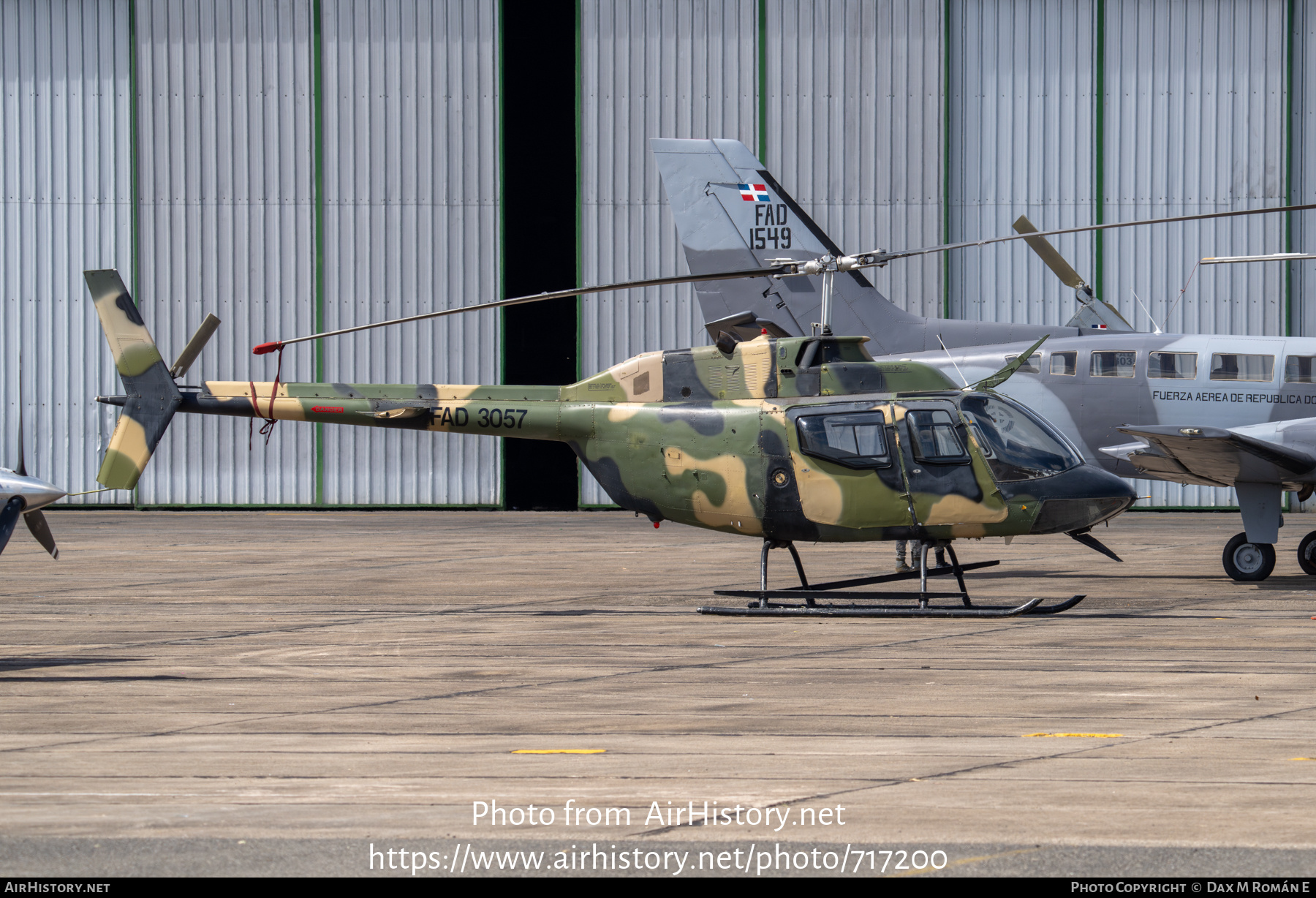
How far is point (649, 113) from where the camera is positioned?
115 ft

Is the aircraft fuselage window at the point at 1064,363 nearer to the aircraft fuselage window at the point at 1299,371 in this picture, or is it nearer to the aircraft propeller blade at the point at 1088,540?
the aircraft fuselage window at the point at 1299,371

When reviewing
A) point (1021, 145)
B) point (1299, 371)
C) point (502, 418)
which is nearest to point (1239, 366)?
point (1299, 371)

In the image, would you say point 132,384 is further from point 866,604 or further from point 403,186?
point 403,186

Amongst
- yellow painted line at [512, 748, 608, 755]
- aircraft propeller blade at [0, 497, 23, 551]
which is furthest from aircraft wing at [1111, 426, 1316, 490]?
aircraft propeller blade at [0, 497, 23, 551]

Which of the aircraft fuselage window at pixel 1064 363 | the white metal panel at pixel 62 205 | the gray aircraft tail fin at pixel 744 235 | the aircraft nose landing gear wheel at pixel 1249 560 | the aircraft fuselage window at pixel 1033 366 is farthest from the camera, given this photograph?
the white metal panel at pixel 62 205

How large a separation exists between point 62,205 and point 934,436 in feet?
84.3

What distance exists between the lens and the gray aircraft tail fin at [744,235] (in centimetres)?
2395

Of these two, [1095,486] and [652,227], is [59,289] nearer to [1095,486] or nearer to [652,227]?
[652,227]

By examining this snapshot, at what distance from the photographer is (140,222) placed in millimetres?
35156

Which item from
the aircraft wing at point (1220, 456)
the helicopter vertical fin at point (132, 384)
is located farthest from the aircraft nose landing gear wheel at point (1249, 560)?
the helicopter vertical fin at point (132, 384)

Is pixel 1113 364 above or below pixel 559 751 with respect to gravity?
above

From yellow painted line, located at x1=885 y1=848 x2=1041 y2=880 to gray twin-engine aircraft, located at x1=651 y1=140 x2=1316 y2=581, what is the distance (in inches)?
369

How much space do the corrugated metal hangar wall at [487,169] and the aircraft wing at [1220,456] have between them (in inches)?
629

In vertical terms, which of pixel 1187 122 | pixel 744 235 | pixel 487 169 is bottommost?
pixel 744 235
